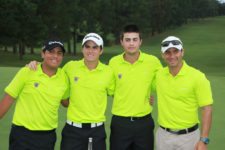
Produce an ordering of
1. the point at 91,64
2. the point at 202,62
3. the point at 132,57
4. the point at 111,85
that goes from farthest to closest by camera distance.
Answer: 1. the point at 202,62
2. the point at 132,57
3. the point at 111,85
4. the point at 91,64

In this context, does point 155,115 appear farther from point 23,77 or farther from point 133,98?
point 23,77

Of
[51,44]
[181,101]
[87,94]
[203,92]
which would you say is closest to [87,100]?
[87,94]

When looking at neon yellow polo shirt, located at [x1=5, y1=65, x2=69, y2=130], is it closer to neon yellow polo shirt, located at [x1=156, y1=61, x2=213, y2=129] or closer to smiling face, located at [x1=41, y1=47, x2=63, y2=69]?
smiling face, located at [x1=41, y1=47, x2=63, y2=69]

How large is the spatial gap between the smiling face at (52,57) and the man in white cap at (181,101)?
1.18m

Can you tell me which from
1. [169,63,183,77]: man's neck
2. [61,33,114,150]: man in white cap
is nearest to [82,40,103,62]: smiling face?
[61,33,114,150]: man in white cap

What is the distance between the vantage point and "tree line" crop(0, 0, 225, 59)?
1312 inches

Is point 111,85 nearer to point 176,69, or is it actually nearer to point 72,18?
point 176,69

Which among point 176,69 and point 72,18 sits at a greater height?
point 72,18

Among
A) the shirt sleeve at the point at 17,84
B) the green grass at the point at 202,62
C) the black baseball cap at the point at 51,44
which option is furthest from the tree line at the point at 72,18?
the shirt sleeve at the point at 17,84

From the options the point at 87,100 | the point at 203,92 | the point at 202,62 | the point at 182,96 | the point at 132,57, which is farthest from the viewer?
the point at 202,62

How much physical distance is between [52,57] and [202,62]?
33191 mm

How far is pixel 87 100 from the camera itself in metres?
5.07

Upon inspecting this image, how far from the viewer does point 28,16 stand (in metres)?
33.9

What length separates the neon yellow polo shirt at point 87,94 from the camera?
Result: 16.7 feet
